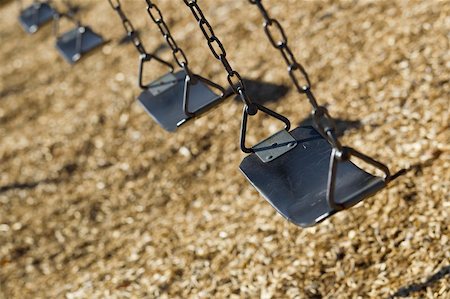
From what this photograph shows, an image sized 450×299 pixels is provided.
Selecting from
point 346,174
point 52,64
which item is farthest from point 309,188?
point 52,64

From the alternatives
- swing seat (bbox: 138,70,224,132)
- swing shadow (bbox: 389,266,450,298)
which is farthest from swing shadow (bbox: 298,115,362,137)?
swing shadow (bbox: 389,266,450,298)

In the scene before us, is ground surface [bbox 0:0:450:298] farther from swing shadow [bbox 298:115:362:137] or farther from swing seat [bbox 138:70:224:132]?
swing seat [bbox 138:70:224:132]

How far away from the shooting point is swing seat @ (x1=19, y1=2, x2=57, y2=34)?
18.4ft

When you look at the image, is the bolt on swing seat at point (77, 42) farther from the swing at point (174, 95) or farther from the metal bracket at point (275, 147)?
the metal bracket at point (275, 147)

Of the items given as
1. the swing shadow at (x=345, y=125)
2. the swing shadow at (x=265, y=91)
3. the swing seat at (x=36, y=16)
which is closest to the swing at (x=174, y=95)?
the swing shadow at (x=345, y=125)

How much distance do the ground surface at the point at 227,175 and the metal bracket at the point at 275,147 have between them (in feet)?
3.22

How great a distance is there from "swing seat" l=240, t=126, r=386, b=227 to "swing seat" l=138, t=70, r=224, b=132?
474mm

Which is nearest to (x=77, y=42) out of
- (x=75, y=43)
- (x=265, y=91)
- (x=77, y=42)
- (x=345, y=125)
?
(x=77, y=42)

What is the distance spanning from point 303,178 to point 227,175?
6.34 feet

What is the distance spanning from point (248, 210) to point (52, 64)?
3992 millimetres

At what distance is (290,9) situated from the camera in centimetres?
598

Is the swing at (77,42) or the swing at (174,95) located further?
the swing at (77,42)

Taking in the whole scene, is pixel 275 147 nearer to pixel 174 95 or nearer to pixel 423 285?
pixel 174 95

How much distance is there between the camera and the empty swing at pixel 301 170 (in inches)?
89.3
